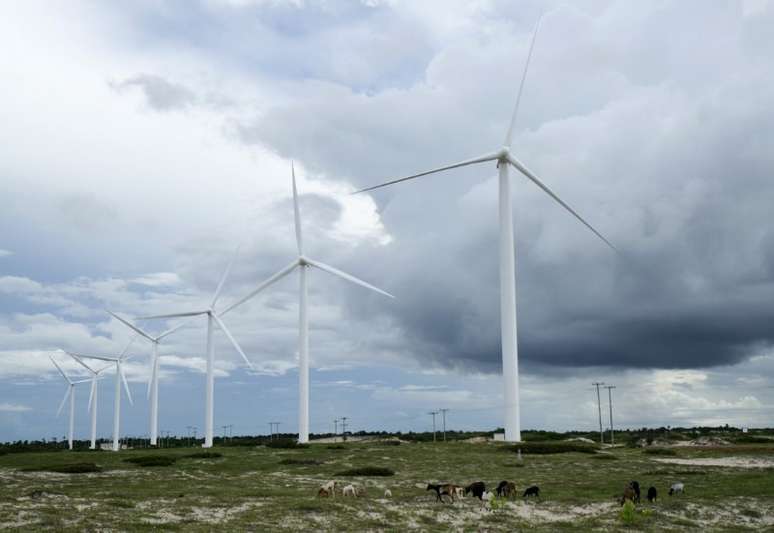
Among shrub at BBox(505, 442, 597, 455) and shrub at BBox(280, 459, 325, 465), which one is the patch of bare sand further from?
shrub at BBox(280, 459, 325, 465)

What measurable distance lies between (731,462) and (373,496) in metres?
42.6

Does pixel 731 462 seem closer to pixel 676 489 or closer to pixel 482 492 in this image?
pixel 676 489

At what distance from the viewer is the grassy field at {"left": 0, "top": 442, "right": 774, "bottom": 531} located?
3241 centimetres

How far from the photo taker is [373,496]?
135 ft

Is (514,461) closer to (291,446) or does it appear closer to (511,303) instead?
(511,303)

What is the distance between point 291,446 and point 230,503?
53517mm

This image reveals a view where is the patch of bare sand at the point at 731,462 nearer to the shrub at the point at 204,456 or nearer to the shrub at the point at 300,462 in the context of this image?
the shrub at the point at 300,462

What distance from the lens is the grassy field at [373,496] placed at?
106 ft

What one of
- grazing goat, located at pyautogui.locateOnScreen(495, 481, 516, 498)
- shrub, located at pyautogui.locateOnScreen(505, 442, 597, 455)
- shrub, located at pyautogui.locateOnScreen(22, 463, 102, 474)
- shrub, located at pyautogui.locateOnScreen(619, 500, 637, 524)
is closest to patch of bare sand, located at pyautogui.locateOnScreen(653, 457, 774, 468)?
shrub, located at pyautogui.locateOnScreen(505, 442, 597, 455)

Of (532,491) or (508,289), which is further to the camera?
(508,289)

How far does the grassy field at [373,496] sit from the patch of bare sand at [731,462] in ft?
2.87

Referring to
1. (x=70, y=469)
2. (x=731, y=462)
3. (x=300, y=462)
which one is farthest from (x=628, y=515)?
(x=70, y=469)

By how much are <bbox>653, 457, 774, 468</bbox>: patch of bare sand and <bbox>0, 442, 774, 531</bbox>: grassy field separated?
876 mm

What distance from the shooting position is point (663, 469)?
57656mm
